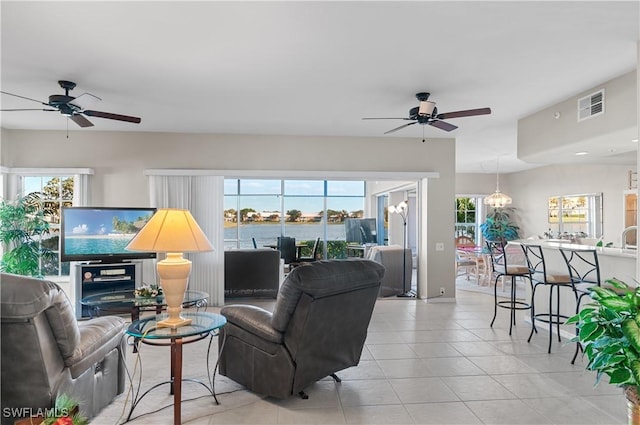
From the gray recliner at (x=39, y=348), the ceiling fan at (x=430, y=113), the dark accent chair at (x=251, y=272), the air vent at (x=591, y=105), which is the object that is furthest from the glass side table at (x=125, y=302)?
the air vent at (x=591, y=105)

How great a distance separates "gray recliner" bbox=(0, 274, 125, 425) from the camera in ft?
6.92

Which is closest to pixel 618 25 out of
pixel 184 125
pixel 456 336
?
pixel 456 336

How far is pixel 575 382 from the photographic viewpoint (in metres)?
3.34

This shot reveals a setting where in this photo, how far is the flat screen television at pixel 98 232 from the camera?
534 centimetres

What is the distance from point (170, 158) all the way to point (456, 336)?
492 cm

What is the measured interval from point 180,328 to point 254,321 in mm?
541

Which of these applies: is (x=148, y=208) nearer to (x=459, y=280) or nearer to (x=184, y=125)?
(x=184, y=125)

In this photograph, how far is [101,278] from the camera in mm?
5383

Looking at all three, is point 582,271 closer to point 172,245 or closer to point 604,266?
point 604,266

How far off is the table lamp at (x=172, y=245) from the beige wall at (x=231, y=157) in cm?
364

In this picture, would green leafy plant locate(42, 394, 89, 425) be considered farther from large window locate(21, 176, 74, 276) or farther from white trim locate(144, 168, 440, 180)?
large window locate(21, 176, 74, 276)

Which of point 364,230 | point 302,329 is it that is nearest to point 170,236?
point 302,329

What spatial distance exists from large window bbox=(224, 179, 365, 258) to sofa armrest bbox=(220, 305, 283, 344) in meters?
7.10

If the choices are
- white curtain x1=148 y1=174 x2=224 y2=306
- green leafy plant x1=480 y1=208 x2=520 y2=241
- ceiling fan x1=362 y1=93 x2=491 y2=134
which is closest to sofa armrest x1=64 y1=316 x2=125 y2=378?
white curtain x1=148 y1=174 x2=224 y2=306
